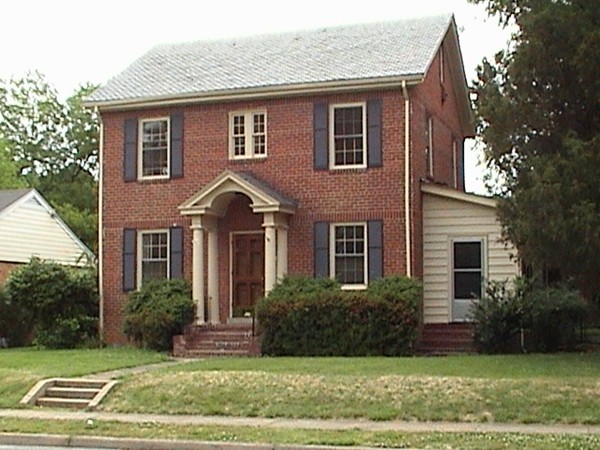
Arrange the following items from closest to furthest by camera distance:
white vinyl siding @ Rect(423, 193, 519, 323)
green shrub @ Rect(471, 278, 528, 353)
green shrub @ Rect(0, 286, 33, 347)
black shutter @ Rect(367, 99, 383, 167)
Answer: green shrub @ Rect(471, 278, 528, 353)
white vinyl siding @ Rect(423, 193, 519, 323)
black shutter @ Rect(367, 99, 383, 167)
green shrub @ Rect(0, 286, 33, 347)

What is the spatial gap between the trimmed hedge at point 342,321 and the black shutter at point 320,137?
11.1ft

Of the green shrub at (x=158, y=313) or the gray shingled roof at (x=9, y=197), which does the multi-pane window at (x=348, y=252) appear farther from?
the gray shingled roof at (x=9, y=197)

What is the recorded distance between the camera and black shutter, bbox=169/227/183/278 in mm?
27203

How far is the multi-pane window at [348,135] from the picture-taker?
2588 cm

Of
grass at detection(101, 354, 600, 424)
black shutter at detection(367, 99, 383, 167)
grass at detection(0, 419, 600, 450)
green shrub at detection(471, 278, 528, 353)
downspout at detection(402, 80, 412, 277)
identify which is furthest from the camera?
black shutter at detection(367, 99, 383, 167)

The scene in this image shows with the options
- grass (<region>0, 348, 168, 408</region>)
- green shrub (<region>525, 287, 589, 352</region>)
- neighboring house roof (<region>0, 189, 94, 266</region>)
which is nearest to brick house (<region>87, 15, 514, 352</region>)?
green shrub (<region>525, 287, 589, 352</region>)

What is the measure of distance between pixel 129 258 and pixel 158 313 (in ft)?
8.25

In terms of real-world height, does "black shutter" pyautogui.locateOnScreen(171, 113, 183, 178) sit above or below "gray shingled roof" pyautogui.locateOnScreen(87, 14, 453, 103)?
below

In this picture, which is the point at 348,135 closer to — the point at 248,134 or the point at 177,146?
the point at 248,134

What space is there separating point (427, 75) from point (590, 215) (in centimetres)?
1073

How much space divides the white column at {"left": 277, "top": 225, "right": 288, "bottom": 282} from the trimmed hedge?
1304 mm

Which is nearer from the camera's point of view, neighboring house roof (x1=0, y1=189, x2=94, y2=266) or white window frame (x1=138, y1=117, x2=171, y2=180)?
white window frame (x1=138, y1=117, x2=171, y2=180)

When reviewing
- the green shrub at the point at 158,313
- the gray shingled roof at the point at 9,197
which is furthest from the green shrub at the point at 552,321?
the gray shingled roof at the point at 9,197

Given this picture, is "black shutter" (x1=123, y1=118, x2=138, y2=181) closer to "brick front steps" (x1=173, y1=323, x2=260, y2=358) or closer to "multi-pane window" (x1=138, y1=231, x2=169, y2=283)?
"multi-pane window" (x1=138, y1=231, x2=169, y2=283)
